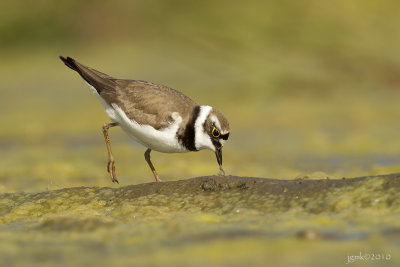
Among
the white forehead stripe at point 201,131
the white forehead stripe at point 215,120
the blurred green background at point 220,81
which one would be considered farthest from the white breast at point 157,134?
the blurred green background at point 220,81

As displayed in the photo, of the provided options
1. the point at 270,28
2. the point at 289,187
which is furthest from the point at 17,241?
the point at 270,28

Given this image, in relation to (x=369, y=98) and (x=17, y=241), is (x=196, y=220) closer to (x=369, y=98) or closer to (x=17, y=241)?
(x=17, y=241)

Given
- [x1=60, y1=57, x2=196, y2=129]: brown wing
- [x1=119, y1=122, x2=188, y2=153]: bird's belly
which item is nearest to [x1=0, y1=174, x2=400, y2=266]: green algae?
[x1=119, y1=122, x2=188, y2=153]: bird's belly

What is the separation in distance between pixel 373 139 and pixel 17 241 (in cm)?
616

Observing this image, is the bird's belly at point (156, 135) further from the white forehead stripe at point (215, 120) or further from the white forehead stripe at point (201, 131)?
the white forehead stripe at point (215, 120)

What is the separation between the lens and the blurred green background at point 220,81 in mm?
8508

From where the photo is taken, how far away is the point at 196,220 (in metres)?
4.55

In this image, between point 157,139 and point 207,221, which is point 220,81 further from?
point 207,221

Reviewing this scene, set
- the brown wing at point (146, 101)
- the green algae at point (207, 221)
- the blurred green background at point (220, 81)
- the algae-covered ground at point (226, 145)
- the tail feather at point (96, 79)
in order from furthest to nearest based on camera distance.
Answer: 1. the blurred green background at point (220, 81)
2. the tail feather at point (96, 79)
3. the brown wing at point (146, 101)
4. the algae-covered ground at point (226, 145)
5. the green algae at point (207, 221)

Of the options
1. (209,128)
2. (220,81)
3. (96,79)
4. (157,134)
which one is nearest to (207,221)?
(157,134)

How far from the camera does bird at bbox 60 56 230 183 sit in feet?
22.4

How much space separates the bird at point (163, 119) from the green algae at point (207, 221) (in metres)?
1.51

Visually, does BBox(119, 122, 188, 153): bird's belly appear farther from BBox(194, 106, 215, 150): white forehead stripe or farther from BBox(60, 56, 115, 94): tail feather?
BBox(60, 56, 115, 94): tail feather

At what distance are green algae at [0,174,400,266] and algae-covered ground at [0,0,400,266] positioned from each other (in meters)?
0.01
